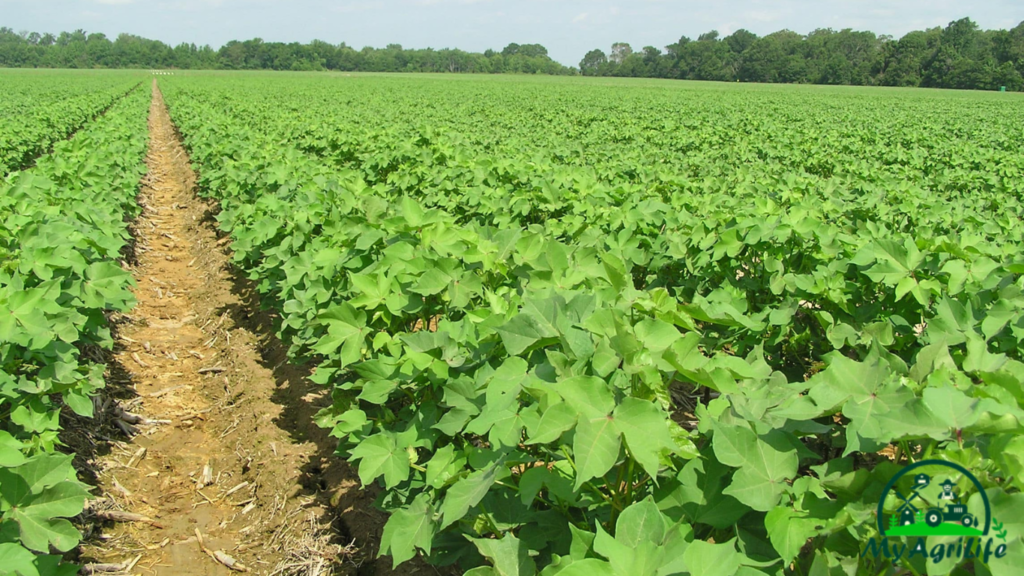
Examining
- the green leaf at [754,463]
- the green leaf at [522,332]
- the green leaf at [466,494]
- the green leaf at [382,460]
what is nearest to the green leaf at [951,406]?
the green leaf at [754,463]

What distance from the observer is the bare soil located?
2984 mm

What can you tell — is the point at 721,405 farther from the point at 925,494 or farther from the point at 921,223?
the point at 921,223

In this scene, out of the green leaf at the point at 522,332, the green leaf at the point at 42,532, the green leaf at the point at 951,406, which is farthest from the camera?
the green leaf at the point at 42,532

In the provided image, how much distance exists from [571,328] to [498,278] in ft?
3.37

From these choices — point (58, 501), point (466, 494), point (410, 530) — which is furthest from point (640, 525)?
point (58, 501)

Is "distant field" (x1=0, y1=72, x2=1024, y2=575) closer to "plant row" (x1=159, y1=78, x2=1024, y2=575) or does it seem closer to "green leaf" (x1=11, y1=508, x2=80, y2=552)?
"plant row" (x1=159, y1=78, x2=1024, y2=575)

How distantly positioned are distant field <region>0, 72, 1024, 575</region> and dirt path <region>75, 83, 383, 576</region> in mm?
482

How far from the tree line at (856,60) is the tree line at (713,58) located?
0.12 m

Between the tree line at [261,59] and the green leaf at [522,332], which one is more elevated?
the tree line at [261,59]

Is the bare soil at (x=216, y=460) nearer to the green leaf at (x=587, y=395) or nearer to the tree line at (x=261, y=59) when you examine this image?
the green leaf at (x=587, y=395)

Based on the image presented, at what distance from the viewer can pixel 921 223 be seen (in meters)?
3.66

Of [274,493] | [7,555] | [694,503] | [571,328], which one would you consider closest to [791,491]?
[694,503]

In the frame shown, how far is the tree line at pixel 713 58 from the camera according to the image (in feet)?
243

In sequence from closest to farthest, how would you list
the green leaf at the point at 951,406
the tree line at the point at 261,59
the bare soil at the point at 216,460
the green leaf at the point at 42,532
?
the green leaf at the point at 951,406
the green leaf at the point at 42,532
the bare soil at the point at 216,460
the tree line at the point at 261,59
